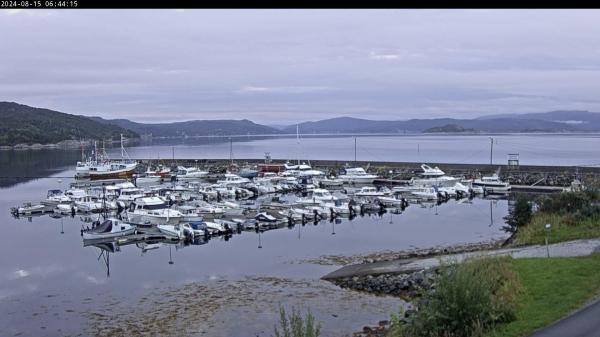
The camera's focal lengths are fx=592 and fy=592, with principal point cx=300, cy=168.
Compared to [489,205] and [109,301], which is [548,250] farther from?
[489,205]

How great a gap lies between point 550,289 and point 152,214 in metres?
26.0

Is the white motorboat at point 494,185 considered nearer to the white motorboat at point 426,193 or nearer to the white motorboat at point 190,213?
the white motorboat at point 426,193

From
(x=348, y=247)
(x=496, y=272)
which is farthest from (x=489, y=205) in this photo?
(x=496, y=272)

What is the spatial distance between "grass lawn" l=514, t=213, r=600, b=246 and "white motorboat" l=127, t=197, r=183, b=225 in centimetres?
1967

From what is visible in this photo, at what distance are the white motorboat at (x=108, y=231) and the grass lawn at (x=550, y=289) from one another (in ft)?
69.5

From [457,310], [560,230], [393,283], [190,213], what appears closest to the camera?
[457,310]

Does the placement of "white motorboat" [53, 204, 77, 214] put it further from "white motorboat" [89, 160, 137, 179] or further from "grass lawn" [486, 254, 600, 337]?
"grass lawn" [486, 254, 600, 337]

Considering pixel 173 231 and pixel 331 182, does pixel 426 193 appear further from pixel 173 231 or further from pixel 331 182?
pixel 173 231

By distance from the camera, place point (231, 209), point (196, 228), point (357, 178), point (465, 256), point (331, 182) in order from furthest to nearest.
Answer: point (357, 178) → point (331, 182) → point (231, 209) → point (196, 228) → point (465, 256)

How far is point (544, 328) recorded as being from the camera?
36.7 feet

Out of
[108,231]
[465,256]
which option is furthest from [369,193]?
[465,256]

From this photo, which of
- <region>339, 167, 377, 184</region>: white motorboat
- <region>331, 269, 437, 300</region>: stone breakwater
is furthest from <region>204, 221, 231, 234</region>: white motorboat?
<region>339, 167, 377, 184</region>: white motorboat

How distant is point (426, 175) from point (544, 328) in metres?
45.3

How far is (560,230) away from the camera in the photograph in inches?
897
